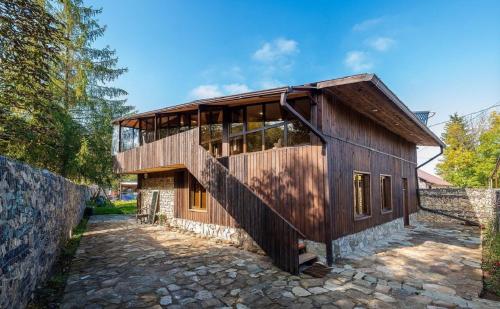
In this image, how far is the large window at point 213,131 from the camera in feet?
31.0

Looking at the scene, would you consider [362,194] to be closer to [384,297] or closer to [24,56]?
[384,297]

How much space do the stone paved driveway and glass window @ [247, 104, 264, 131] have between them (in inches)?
152

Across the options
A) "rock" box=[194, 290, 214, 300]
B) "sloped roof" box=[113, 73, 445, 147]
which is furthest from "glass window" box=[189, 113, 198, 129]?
"rock" box=[194, 290, 214, 300]

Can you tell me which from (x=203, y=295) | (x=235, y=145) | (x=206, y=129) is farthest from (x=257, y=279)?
(x=206, y=129)

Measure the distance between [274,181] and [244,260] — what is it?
227 cm

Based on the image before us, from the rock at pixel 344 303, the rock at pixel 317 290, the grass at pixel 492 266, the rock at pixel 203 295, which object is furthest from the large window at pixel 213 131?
the grass at pixel 492 266

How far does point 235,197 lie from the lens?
7.13 metres

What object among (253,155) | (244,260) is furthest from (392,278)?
(253,155)

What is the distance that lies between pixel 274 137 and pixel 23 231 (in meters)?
5.87

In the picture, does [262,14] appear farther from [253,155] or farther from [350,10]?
[253,155]

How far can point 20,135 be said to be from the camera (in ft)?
26.2

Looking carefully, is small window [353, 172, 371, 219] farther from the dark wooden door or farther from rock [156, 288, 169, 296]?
rock [156, 288, 169, 296]

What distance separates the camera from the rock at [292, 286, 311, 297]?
446cm

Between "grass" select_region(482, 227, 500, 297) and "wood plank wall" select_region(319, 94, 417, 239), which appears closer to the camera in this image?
"grass" select_region(482, 227, 500, 297)
